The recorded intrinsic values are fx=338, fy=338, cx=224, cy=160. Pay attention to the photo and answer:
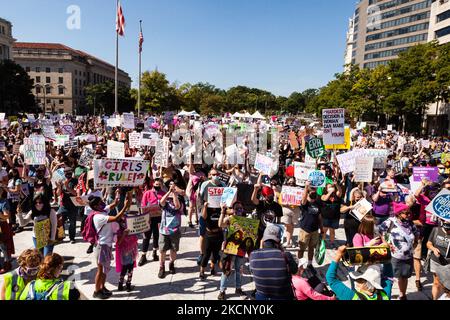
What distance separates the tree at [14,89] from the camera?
6362 centimetres

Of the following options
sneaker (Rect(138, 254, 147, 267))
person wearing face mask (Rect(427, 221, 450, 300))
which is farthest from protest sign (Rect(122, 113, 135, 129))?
person wearing face mask (Rect(427, 221, 450, 300))

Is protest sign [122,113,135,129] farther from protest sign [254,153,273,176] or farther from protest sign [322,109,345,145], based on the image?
protest sign [254,153,273,176]

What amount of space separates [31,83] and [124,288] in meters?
76.7

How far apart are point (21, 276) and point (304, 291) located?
3205 millimetres

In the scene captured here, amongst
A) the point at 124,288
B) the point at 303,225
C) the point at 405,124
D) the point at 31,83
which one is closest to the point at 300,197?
the point at 303,225

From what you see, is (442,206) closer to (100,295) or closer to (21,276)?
(100,295)

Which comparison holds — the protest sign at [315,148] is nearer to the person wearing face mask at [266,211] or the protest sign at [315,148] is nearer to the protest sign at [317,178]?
the protest sign at [317,178]

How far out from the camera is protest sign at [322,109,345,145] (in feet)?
33.9

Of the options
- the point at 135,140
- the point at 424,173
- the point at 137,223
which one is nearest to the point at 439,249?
the point at 424,173

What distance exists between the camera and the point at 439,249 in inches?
216

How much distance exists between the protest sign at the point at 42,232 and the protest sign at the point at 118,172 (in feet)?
3.98

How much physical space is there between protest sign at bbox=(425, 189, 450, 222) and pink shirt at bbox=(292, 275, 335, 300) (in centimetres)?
314

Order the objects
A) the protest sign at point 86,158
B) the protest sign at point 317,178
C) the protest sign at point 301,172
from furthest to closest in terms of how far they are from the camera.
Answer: the protest sign at point 86,158, the protest sign at point 301,172, the protest sign at point 317,178

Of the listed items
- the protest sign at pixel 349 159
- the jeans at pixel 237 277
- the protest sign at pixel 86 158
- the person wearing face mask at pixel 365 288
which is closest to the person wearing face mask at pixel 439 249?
the person wearing face mask at pixel 365 288
